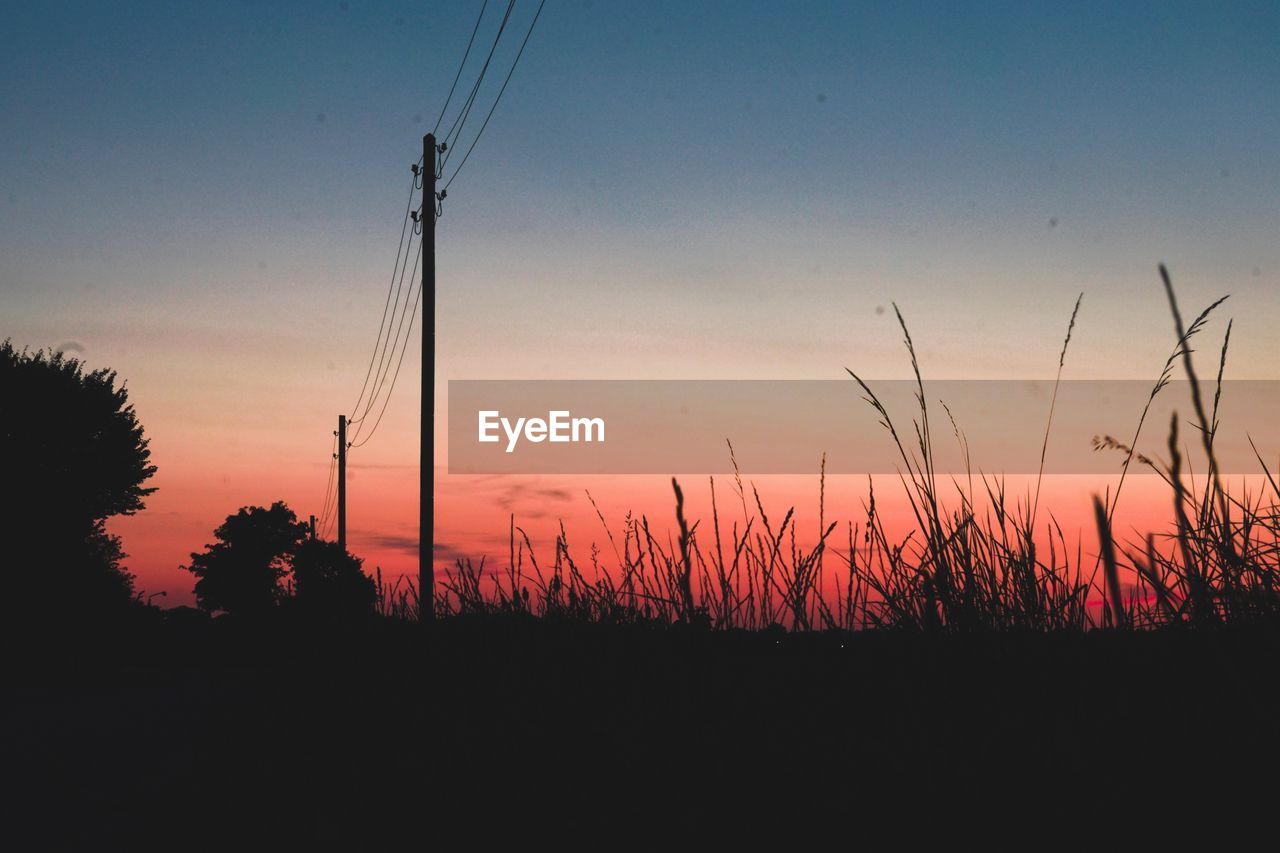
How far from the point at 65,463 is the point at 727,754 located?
3276 cm

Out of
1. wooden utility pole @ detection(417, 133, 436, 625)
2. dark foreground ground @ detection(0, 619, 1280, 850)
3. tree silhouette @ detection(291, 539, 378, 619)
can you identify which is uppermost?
wooden utility pole @ detection(417, 133, 436, 625)

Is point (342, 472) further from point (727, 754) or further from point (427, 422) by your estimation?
point (727, 754)

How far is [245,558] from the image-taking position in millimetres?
44125

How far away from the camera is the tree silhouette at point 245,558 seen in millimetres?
43375

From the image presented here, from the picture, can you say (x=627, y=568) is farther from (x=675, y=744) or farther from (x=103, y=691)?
(x=103, y=691)

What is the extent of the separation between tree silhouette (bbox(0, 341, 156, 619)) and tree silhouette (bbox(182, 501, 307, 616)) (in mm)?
9264

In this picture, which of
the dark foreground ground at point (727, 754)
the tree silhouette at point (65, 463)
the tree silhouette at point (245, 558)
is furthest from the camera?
the tree silhouette at point (245, 558)

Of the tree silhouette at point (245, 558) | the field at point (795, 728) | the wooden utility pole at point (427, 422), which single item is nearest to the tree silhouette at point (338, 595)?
the wooden utility pole at point (427, 422)

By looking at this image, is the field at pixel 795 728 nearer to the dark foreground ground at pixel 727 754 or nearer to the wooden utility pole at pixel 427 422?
the dark foreground ground at pixel 727 754

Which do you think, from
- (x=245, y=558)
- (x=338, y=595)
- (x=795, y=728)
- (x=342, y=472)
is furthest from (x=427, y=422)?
(x=245, y=558)

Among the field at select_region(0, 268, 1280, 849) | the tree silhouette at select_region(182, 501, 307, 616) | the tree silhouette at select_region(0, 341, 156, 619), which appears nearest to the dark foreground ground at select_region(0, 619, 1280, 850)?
the field at select_region(0, 268, 1280, 849)

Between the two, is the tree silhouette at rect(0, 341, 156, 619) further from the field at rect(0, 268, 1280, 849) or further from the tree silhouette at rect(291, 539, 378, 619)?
the field at rect(0, 268, 1280, 849)

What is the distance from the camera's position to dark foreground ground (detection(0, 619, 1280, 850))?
8.84 feet

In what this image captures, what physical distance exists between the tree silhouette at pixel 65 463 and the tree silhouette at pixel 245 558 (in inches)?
365
